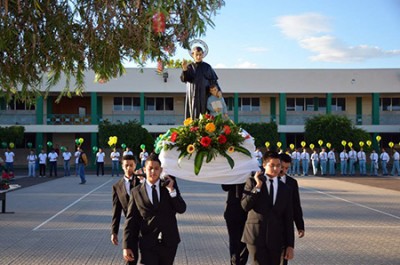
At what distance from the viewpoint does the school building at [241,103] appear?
1652 inches

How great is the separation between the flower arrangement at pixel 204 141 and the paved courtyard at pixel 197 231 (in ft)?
9.33

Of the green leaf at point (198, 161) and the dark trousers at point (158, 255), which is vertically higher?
the green leaf at point (198, 161)

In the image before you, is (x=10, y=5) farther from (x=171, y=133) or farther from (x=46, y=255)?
(x=46, y=255)

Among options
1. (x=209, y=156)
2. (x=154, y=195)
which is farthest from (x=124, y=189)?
(x=209, y=156)

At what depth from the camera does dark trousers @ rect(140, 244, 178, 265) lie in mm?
5672

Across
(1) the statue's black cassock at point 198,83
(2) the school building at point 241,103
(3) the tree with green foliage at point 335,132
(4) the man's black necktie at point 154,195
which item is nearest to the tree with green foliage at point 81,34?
(1) the statue's black cassock at point 198,83

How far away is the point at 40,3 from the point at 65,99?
40.7m

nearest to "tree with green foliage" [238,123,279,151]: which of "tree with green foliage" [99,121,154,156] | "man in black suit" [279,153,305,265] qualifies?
"tree with green foliage" [99,121,154,156]

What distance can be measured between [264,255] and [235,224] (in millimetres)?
1296

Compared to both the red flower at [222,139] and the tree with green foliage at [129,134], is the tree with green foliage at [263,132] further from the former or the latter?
the red flower at [222,139]

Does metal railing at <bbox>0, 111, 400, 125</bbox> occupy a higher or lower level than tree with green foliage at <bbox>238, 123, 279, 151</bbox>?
higher

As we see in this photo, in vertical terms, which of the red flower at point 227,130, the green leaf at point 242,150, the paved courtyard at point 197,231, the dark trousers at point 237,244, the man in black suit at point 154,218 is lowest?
the paved courtyard at point 197,231

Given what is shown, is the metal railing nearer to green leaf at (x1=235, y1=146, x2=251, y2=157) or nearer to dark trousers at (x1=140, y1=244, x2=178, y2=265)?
green leaf at (x1=235, y1=146, x2=251, y2=157)

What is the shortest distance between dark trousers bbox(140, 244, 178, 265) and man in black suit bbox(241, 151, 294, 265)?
0.87m
